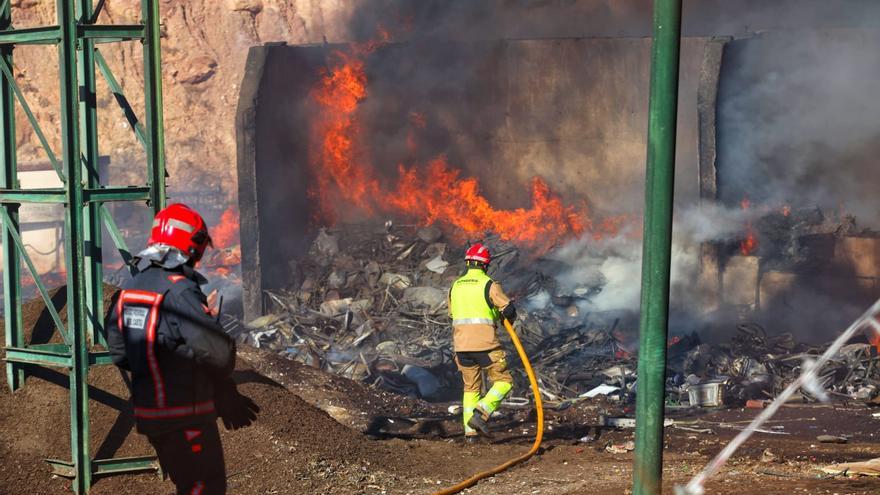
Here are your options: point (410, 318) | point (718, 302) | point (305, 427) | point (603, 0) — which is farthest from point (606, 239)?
point (305, 427)

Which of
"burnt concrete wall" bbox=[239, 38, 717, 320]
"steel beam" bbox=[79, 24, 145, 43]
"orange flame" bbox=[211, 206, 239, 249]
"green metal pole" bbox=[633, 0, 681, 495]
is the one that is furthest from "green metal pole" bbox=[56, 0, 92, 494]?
"orange flame" bbox=[211, 206, 239, 249]

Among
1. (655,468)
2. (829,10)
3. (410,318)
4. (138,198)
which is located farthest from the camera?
(829,10)

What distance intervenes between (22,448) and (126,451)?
87 cm

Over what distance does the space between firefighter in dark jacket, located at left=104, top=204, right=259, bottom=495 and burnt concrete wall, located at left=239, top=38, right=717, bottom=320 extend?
43.2 feet

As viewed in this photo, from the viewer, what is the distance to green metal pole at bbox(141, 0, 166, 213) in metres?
7.90

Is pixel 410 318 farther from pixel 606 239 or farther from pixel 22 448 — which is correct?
pixel 22 448

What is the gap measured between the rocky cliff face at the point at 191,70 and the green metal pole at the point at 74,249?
2506 cm

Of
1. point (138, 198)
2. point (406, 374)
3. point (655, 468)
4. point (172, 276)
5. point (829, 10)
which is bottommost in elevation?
point (406, 374)

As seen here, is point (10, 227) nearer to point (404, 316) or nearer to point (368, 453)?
point (368, 453)

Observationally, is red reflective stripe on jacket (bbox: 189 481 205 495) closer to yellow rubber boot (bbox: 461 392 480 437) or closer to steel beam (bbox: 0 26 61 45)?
steel beam (bbox: 0 26 61 45)

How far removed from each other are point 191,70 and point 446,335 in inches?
822

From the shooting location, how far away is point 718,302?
1723 cm

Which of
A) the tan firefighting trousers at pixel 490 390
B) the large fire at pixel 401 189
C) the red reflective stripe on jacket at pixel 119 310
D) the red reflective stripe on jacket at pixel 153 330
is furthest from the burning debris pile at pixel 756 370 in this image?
the red reflective stripe on jacket at pixel 119 310

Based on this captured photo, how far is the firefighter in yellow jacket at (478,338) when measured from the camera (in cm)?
989
